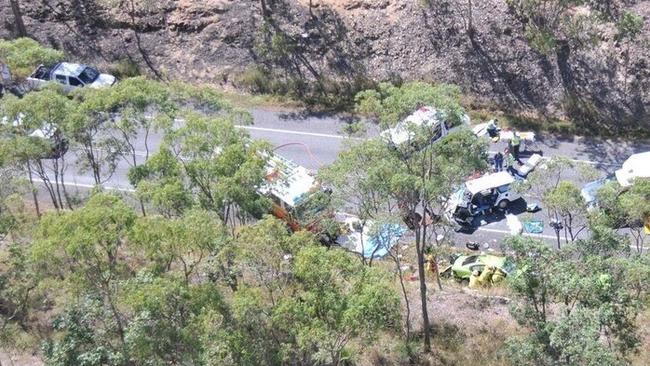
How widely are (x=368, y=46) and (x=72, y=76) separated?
16566 mm

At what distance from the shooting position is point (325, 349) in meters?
24.8

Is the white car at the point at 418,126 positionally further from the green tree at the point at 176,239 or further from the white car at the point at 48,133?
the white car at the point at 48,133

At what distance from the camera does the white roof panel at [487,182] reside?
41375mm

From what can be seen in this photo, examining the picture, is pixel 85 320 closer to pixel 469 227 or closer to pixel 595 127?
pixel 469 227

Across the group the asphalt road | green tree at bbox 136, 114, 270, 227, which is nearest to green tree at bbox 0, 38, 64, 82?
the asphalt road

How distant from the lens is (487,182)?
4159cm

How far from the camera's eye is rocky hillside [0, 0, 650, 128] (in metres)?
48.8

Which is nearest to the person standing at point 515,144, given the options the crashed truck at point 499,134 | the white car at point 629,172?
the crashed truck at point 499,134

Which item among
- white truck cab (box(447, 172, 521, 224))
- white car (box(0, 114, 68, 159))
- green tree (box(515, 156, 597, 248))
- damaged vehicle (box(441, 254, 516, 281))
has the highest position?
white car (box(0, 114, 68, 159))

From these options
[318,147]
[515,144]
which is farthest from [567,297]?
[318,147]

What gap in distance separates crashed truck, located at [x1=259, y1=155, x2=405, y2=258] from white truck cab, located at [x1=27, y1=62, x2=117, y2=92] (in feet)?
47.0

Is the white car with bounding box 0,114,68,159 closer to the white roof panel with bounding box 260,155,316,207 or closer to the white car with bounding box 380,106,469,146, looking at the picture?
the white roof panel with bounding box 260,155,316,207

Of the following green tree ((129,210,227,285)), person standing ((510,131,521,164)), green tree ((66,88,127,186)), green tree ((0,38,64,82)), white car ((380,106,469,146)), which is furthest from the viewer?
person standing ((510,131,521,164))

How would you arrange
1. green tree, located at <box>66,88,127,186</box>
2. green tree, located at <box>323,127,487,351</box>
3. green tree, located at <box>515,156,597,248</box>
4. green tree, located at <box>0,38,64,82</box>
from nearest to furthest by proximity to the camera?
green tree, located at <box>323,127,487,351</box> < green tree, located at <box>515,156,597,248</box> < green tree, located at <box>66,88,127,186</box> < green tree, located at <box>0,38,64,82</box>
